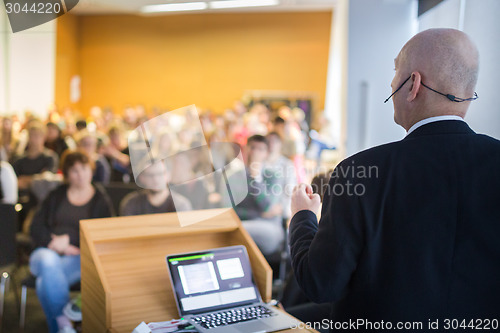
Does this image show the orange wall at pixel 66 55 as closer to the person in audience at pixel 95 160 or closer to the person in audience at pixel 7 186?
the person in audience at pixel 95 160

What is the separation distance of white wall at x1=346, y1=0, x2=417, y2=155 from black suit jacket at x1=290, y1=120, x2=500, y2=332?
2.12 metres

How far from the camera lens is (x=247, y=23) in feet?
47.1

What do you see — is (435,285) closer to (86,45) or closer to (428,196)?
(428,196)

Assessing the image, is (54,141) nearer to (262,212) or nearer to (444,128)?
(262,212)

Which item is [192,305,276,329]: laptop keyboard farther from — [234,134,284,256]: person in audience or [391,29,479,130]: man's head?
[234,134,284,256]: person in audience

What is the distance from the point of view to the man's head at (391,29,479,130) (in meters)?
1.16

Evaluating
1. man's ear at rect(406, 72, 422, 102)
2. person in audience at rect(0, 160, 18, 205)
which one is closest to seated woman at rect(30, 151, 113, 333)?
person in audience at rect(0, 160, 18, 205)

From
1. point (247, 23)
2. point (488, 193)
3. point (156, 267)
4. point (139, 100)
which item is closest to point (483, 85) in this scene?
point (488, 193)

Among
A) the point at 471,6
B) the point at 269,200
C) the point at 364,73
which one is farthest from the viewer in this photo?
the point at 364,73

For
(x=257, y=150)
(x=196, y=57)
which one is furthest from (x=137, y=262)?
(x=196, y=57)

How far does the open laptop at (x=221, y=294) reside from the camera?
164cm

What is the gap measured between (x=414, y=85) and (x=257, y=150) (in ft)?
10.8

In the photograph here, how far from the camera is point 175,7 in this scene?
13.0 metres

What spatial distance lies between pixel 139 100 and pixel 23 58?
4004mm
